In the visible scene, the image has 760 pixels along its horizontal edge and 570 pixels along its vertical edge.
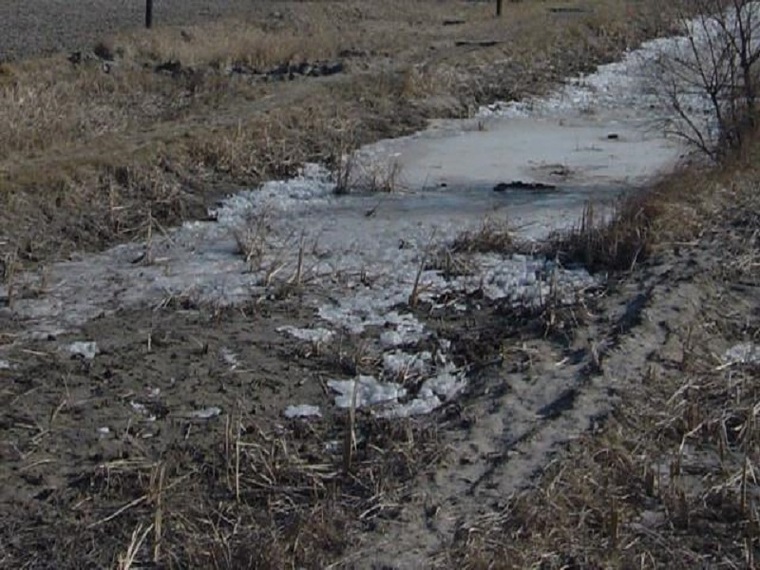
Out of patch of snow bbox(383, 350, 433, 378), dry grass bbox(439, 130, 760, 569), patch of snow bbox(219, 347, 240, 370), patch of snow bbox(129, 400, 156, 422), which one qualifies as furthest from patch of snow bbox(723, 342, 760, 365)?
patch of snow bbox(129, 400, 156, 422)

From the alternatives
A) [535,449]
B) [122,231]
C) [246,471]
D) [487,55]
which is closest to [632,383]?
[535,449]

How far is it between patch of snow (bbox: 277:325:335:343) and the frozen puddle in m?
0.02

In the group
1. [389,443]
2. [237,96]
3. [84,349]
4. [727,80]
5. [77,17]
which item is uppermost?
[727,80]

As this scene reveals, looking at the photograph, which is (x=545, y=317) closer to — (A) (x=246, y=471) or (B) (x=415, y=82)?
(A) (x=246, y=471)

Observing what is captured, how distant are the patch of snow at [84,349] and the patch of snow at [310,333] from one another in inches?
46.5

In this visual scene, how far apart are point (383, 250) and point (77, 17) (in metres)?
14.7

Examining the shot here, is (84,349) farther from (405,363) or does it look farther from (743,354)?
(743,354)

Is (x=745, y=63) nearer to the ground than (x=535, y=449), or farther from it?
farther from it

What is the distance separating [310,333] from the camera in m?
9.09

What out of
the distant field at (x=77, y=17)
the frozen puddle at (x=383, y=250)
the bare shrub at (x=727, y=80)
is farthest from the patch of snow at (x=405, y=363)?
the distant field at (x=77, y=17)

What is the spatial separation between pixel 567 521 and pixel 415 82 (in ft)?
42.5

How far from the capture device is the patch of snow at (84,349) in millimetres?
8555

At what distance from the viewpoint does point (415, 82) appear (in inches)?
734

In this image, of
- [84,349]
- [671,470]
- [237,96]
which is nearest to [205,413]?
[84,349]
